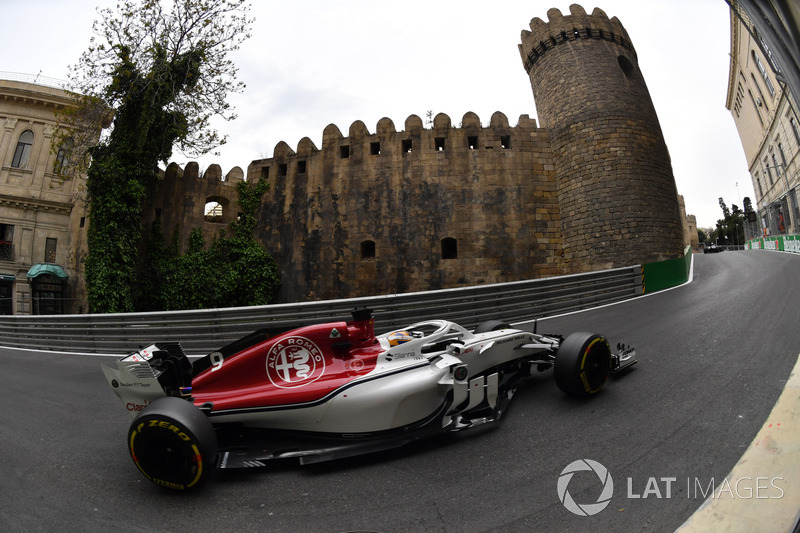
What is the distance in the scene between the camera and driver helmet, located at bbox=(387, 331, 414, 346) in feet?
11.2

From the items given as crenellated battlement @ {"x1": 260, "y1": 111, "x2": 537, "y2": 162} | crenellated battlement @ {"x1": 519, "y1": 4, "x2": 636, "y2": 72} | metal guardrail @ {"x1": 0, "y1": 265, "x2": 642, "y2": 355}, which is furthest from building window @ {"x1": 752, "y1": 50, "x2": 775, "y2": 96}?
metal guardrail @ {"x1": 0, "y1": 265, "x2": 642, "y2": 355}

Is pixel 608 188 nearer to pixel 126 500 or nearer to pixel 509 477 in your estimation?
pixel 509 477

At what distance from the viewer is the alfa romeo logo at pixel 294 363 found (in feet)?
9.55

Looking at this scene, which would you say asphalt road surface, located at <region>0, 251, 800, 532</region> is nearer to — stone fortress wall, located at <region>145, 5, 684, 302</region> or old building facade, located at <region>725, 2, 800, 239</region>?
stone fortress wall, located at <region>145, 5, 684, 302</region>

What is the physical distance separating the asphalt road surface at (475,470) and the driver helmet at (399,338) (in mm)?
894

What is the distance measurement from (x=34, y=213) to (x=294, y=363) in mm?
29346

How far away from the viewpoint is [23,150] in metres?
22.8

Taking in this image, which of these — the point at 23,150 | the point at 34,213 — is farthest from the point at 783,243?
the point at 23,150

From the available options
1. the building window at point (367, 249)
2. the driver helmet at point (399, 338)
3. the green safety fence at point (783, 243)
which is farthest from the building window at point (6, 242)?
the green safety fence at point (783, 243)

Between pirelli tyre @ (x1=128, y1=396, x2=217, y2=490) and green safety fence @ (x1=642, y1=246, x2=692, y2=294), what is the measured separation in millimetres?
11919

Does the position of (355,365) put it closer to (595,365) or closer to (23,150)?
(595,365)

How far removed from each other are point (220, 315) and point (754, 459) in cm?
780

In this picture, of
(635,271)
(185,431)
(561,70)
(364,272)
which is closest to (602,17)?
(561,70)

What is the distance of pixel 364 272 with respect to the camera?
16.1m
